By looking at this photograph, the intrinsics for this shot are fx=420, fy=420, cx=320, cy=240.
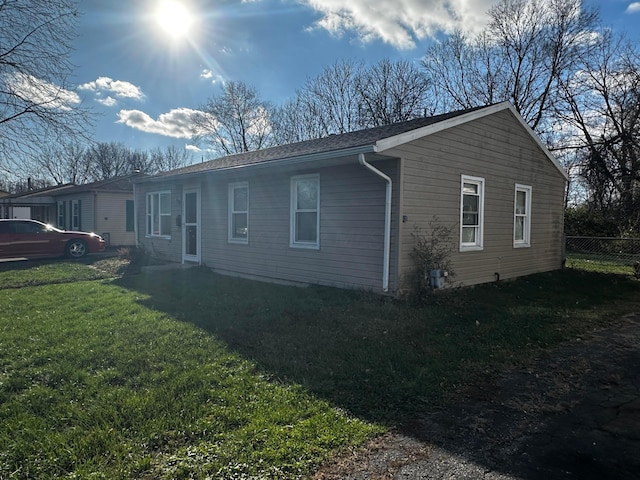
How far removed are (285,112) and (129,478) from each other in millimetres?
32598

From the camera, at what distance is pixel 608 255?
1493cm

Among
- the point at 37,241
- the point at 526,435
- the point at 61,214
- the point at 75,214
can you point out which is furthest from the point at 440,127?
the point at 61,214

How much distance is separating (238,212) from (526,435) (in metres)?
8.90

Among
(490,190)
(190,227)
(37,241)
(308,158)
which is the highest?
(308,158)

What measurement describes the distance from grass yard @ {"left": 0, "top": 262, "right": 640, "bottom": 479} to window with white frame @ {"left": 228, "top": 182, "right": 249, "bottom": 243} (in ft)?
8.47

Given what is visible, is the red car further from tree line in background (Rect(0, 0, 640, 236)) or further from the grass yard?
tree line in background (Rect(0, 0, 640, 236))

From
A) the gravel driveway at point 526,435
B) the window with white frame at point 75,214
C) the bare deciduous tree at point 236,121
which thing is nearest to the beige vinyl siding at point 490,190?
the gravel driveway at point 526,435

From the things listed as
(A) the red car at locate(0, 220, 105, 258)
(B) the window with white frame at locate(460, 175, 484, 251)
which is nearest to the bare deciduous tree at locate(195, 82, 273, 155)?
(A) the red car at locate(0, 220, 105, 258)

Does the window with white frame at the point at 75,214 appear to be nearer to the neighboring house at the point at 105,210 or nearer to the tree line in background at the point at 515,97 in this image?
the neighboring house at the point at 105,210

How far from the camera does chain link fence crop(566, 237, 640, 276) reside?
1345cm

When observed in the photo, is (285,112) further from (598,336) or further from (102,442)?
(102,442)

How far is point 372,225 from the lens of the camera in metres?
7.84

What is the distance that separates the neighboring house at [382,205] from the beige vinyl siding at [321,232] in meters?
0.02

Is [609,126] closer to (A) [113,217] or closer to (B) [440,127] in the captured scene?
(B) [440,127]
